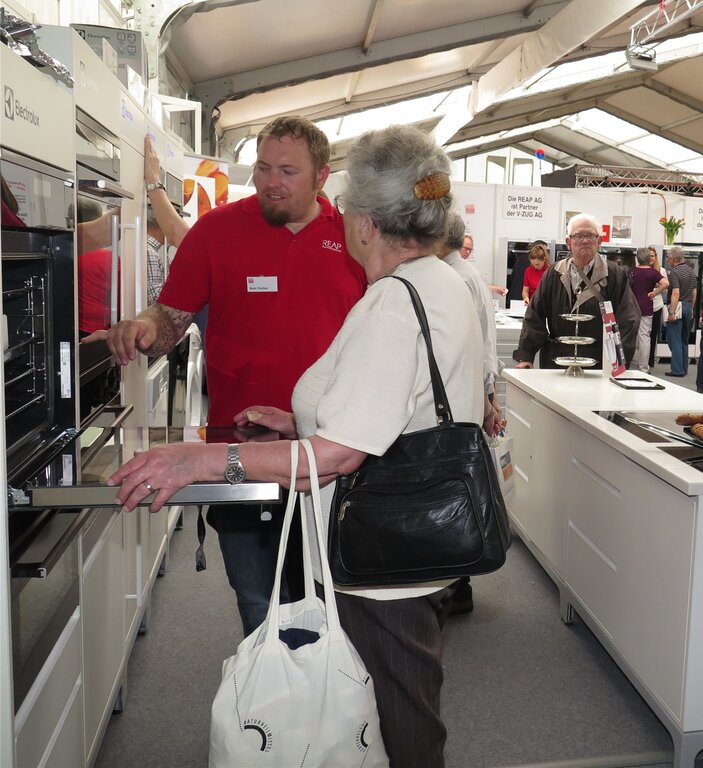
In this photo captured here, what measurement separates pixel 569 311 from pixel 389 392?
3.78m

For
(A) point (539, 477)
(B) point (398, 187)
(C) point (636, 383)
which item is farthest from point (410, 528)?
(C) point (636, 383)

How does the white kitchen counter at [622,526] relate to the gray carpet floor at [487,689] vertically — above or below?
above

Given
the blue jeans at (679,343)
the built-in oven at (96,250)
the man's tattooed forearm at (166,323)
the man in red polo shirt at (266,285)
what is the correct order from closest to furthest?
the built-in oven at (96,250) → the man in red polo shirt at (266,285) → the man's tattooed forearm at (166,323) → the blue jeans at (679,343)

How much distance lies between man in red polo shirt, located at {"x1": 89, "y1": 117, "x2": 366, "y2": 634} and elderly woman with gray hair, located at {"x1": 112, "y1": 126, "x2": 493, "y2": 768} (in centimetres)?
66

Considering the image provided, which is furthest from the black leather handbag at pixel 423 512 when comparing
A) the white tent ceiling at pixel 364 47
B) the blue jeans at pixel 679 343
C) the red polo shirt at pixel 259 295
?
the blue jeans at pixel 679 343

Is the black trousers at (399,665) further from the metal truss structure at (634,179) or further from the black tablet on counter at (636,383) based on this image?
the metal truss structure at (634,179)

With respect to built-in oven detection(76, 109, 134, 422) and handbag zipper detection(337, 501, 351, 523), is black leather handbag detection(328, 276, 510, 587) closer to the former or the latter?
handbag zipper detection(337, 501, 351, 523)

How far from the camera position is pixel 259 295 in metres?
2.23

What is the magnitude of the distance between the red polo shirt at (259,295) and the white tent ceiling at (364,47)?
2.97 m

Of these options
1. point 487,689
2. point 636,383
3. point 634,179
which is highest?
point 634,179

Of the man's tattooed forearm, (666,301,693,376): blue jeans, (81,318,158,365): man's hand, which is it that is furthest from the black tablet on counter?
(666,301,693,376): blue jeans

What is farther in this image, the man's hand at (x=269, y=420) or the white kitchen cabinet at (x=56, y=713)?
the man's hand at (x=269, y=420)

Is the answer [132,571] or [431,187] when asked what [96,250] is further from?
[132,571]

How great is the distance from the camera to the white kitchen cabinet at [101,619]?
1.96m
